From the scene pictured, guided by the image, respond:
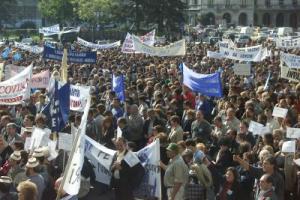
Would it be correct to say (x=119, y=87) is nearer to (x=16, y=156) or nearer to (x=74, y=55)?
(x=74, y=55)

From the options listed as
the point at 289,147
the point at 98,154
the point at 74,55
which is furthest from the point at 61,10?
the point at 289,147

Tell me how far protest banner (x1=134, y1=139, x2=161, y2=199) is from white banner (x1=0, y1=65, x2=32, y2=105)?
4718mm

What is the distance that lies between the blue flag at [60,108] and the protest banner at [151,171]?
7.35 ft

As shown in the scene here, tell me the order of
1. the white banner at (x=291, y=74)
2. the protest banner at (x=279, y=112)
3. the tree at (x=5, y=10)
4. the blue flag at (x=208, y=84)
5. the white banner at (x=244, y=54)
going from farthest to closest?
the tree at (x=5, y=10), the white banner at (x=244, y=54), the white banner at (x=291, y=74), the blue flag at (x=208, y=84), the protest banner at (x=279, y=112)

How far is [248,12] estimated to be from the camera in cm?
12550

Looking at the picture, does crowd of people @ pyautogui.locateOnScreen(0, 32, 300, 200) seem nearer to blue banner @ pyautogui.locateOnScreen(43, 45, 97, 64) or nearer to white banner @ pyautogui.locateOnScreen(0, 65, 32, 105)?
white banner @ pyautogui.locateOnScreen(0, 65, 32, 105)

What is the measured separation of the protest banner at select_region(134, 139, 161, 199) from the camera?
35.0ft

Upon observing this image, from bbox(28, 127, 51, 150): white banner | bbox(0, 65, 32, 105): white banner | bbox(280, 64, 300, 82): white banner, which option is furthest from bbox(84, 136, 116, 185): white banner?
bbox(280, 64, 300, 82): white banner

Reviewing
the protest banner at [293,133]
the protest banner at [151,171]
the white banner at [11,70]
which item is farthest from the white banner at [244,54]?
the protest banner at [151,171]

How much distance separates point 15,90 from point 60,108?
94.4 inches

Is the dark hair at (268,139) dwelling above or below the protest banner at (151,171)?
above

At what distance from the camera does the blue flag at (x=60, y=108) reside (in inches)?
502

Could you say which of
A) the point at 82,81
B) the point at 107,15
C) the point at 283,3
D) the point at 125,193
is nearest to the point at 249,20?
the point at 283,3

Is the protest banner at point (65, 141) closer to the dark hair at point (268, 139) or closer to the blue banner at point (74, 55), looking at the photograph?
the dark hair at point (268, 139)
